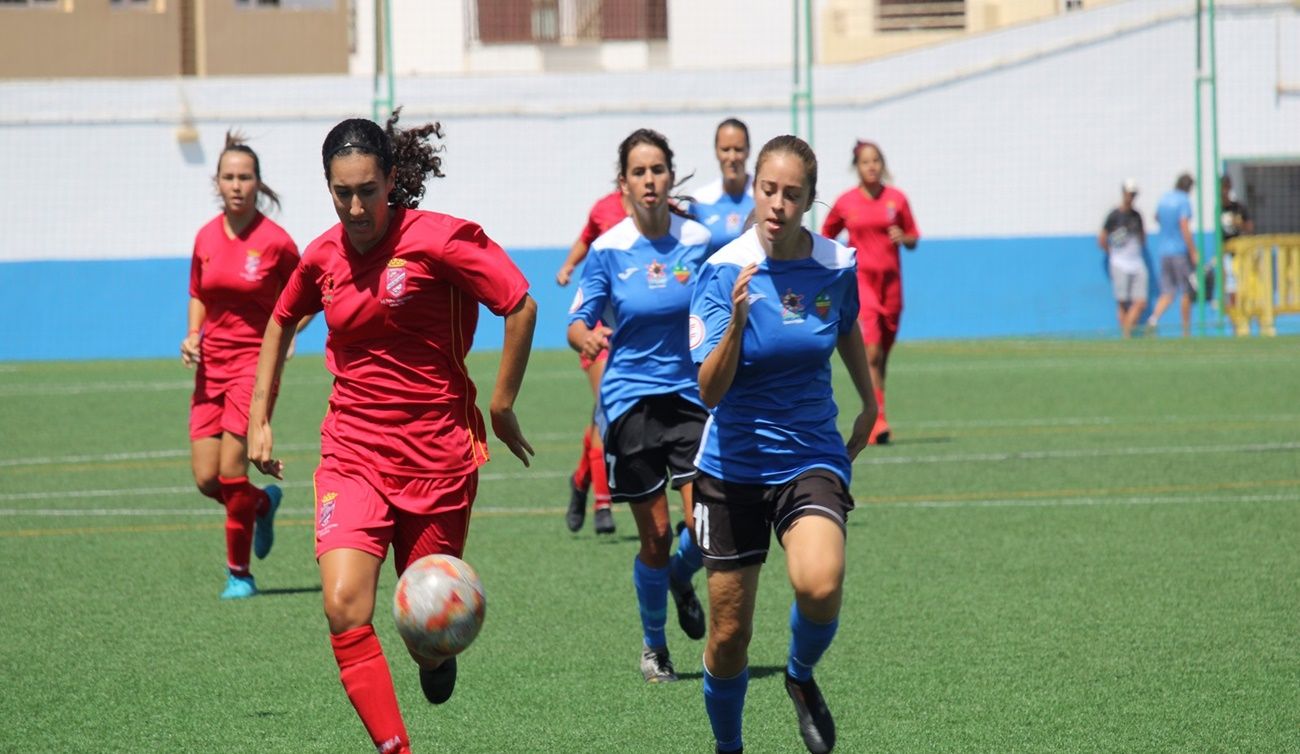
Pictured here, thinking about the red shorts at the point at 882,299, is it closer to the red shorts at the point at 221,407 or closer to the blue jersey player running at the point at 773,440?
the red shorts at the point at 221,407

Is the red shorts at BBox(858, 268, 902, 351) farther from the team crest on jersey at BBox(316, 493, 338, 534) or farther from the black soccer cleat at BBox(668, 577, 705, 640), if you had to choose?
the team crest on jersey at BBox(316, 493, 338, 534)

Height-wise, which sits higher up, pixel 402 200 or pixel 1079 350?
pixel 402 200

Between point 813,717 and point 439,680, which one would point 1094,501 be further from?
point 439,680

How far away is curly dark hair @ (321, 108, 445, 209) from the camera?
5.68 metres

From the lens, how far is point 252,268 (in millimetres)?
9172

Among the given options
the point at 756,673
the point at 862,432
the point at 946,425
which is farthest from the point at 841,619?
the point at 946,425

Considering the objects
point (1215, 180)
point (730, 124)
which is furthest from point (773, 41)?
point (730, 124)

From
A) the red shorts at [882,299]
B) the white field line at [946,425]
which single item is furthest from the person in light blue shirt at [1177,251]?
the red shorts at [882,299]

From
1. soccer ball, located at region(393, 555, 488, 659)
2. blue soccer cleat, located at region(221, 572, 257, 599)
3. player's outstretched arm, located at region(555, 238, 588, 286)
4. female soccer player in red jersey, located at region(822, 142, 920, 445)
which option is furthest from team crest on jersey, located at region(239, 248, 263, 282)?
female soccer player in red jersey, located at region(822, 142, 920, 445)

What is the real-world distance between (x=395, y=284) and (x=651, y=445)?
2.22 meters

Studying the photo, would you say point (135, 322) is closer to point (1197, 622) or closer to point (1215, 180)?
point (1215, 180)

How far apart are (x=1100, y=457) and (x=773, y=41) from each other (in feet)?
69.5

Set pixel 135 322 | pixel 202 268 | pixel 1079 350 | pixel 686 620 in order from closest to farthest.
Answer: pixel 686 620, pixel 202 268, pixel 1079 350, pixel 135 322

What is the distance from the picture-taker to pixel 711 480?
600cm
